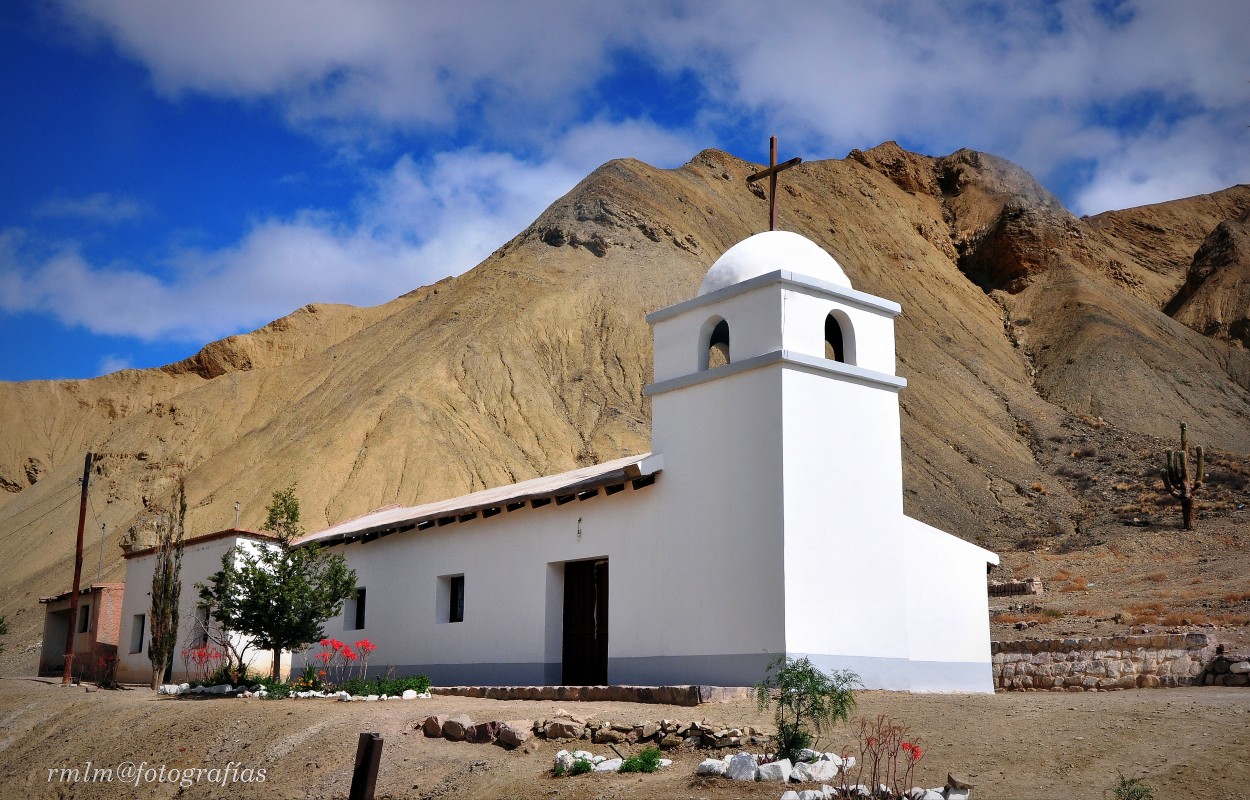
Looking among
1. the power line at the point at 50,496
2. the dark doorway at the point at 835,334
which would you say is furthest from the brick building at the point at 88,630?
the power line at the point at 50,496

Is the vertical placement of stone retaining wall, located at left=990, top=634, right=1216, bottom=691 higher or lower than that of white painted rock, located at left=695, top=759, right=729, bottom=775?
higher

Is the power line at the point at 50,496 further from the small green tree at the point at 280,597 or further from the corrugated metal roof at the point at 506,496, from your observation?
the small green tree at the point at 280,597

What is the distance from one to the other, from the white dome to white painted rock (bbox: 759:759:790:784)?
29.0ft

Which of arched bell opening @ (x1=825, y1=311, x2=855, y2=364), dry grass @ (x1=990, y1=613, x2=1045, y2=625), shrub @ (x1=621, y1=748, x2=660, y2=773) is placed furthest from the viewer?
dry grass @ (x1=990, y1=613, x2=1045, y2=625)

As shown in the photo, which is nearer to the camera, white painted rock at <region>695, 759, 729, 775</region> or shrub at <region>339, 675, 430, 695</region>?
white painted rock at <region>695, 759, 729, 775</region>

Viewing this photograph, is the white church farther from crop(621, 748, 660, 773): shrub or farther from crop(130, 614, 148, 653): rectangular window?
crop(130, 614, 148, 653): rectangular window

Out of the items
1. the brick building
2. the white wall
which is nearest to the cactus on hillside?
the white wall

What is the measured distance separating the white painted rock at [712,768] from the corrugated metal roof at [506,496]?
6786 mm

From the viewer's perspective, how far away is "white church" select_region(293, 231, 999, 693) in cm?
1463

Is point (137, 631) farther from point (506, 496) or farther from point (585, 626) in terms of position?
point (585, 626)

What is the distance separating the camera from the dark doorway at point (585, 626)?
17.0 m

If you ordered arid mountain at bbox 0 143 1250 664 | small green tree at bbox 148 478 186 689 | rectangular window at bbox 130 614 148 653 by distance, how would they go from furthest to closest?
arid mountain at bbox 0 143 1250 664, rectangular window at bbox 130 614 148 653, small green tree at bbox 148 478 186 689

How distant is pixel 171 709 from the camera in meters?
15.7

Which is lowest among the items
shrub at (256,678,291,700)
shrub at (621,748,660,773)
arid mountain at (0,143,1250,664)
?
shrub at (621,748,660,773)
